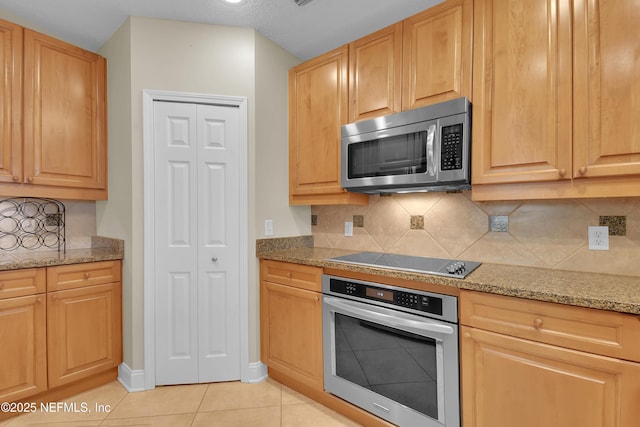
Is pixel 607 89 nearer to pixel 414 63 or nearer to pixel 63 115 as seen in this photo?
pixel 414 63

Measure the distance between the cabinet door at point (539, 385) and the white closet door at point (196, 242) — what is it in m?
1.57

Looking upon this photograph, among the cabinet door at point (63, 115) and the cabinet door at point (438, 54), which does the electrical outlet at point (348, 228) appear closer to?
the cabinet door at point (438, 54)

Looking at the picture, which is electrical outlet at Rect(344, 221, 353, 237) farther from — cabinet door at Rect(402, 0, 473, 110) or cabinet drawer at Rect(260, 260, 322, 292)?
cabinet door at Rect(402, 0, 473, 110)

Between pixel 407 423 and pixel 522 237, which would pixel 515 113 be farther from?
pixel 407 423

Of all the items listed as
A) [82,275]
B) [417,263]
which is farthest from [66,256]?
[417,263]

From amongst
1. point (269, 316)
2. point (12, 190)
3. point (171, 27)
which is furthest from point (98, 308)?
point (171, 27)

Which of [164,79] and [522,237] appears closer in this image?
[522,237]

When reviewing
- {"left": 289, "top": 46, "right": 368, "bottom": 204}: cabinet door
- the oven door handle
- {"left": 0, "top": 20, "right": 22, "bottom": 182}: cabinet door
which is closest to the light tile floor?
the oven door handle

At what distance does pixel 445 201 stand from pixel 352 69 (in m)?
1.09

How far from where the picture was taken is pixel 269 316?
226 cm

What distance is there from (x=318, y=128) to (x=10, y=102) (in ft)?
6.57

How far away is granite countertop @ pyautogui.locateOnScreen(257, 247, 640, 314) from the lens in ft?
3.63

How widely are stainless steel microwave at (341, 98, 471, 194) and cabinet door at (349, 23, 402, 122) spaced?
0.39 feet

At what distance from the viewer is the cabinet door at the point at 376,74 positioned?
6.29ft
